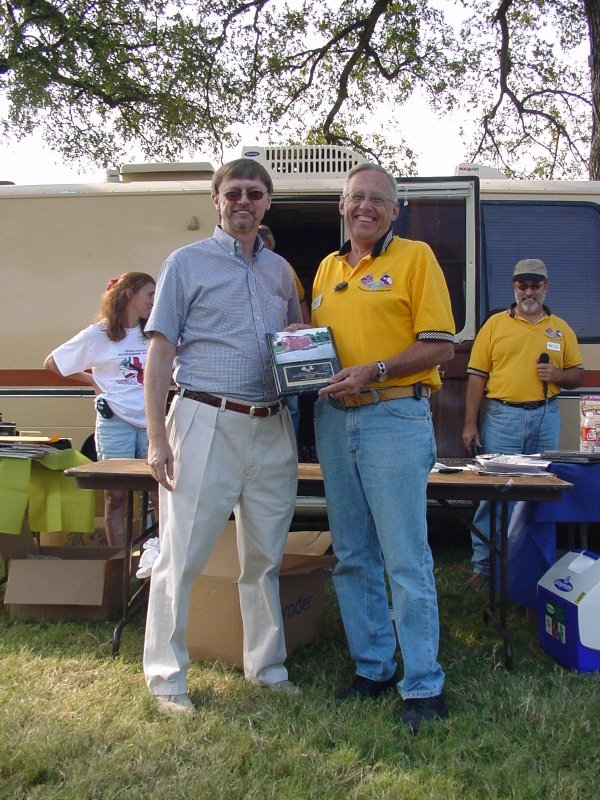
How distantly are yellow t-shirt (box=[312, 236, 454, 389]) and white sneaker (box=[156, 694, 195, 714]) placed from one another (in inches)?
50.7

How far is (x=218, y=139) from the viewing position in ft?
43.3

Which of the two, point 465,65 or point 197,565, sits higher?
point 465,65

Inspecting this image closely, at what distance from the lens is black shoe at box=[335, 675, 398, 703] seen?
9.45 feet

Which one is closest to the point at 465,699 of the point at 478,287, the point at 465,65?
the point at 478,287

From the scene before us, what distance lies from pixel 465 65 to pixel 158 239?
10.0 m

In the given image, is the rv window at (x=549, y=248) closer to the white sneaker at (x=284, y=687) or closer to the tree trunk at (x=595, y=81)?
the white sneaker at (x=284, y=687)

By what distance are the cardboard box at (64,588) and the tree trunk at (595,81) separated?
264 inches

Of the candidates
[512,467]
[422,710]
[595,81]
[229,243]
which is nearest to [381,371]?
[229,243]

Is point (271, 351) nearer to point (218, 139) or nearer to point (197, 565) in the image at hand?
point (197, 565)

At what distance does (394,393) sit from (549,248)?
290 cm

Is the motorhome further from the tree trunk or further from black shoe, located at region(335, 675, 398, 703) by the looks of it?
the tree trunk

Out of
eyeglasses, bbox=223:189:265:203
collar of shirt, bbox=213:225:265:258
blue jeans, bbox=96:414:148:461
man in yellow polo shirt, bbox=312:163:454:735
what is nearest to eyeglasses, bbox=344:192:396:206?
man in yellow polo shirt, bbox=312:163:454:735

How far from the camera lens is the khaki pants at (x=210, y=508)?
2725 mm

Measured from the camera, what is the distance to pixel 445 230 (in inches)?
194
